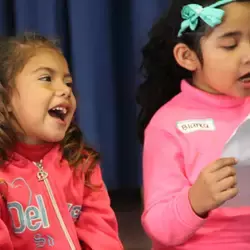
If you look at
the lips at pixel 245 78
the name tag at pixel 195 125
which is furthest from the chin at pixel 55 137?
the lips at pixel 245 78

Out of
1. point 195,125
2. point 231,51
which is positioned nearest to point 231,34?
point 231,51

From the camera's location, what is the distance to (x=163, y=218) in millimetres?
978

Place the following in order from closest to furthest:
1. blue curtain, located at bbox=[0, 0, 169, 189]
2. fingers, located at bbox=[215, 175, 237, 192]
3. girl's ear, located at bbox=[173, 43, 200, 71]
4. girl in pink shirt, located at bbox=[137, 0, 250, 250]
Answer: fingers, located at bbox=[215, 175, 237, 192]
girl in pink shirt, located at bbox=[137, 0, 250, 250]
girl's ear, located at bbox=[173, 43, 200, 71]
blue curtain, located at bbox=[0, 0, 169, 189]

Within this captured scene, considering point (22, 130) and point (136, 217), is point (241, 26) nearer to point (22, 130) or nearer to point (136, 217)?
point (22, 130)

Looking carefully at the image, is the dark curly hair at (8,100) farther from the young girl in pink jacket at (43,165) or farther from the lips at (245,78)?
the lips at (245,78)

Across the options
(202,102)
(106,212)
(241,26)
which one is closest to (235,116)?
(202,102)

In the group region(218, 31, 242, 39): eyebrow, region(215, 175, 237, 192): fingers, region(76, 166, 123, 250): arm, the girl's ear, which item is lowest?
region(76, 166, 123, 250): arm

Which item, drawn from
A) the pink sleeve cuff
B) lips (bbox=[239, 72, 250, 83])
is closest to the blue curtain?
lips (bbox=[239, 72, 250, 83])

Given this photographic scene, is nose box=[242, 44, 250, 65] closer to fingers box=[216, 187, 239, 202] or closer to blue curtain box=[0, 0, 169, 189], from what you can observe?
fingers box=[216, 187, 239, 202]

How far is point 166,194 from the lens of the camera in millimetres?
1003

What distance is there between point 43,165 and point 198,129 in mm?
299

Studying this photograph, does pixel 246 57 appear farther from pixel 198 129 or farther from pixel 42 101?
pixel 42 101

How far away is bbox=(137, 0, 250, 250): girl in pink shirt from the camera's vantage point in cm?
99

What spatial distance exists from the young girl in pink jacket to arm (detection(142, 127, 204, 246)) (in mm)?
96
